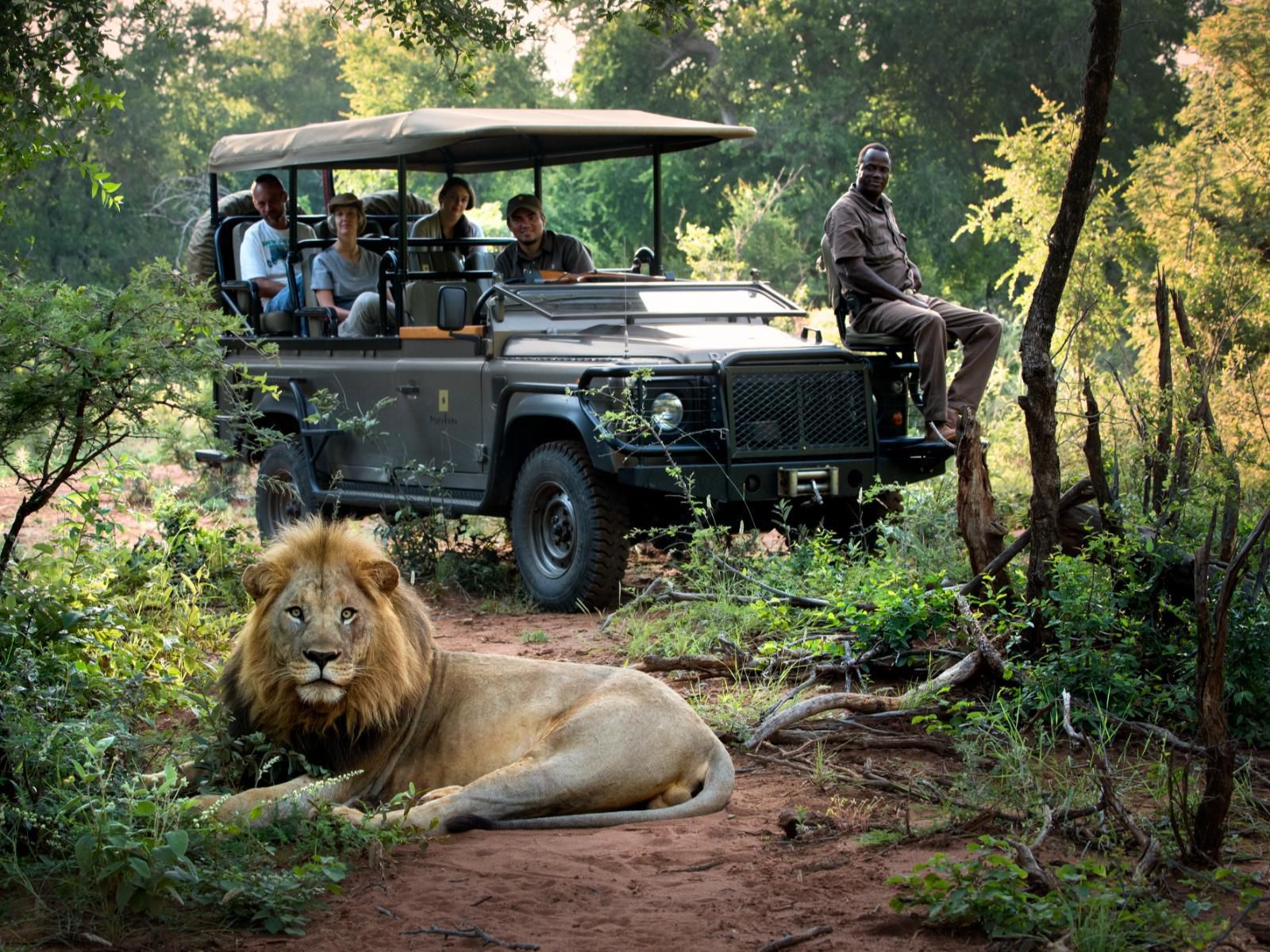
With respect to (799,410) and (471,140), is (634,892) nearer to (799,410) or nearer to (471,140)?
(799,410)

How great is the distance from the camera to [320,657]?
14.5 feet

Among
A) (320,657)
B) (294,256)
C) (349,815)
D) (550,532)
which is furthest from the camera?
(294,256)

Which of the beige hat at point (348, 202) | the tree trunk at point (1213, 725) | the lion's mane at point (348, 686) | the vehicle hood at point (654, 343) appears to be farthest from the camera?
the beige hat at point (348, 202)

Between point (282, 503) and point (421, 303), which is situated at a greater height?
point (421, 303)

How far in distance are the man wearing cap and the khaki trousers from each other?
1939mm

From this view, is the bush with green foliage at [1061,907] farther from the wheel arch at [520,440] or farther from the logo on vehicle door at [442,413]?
the logo on vehicle door at [442,413]

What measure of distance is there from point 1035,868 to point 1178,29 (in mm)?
28512

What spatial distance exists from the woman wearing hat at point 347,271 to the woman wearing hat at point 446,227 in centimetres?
33

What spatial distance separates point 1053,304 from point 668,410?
2511 mm

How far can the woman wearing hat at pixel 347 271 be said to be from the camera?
9.70 meters

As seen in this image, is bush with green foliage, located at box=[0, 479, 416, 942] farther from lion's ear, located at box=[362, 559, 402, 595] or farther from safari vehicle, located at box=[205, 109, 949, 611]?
safari vehicle, located at box=[205, 109, 949, 611]

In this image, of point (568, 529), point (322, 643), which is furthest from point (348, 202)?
point (322, 643)

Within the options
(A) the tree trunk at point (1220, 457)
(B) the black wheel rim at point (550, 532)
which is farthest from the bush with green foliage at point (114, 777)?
(A) the tree trunk at point (1220, 457)

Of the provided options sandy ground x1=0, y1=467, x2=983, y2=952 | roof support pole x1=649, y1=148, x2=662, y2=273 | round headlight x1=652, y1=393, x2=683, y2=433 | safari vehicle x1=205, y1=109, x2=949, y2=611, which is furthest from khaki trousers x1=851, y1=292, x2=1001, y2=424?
sandy ground x1=0, y1=467, x2=983, y2=952
